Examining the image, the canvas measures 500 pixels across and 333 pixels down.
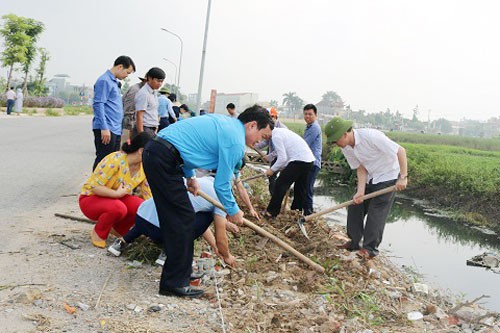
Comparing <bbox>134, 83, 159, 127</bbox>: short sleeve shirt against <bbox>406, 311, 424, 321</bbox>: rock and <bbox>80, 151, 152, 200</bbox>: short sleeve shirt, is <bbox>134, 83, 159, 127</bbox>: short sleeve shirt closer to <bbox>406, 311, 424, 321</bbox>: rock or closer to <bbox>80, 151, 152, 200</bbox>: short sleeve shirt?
<bbox>80, 151, 152, 200</bbox>: short sleeve shirt

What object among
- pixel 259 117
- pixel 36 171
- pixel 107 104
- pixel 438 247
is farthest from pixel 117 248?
pixel 438 247

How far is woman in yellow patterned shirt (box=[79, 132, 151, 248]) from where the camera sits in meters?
4.30

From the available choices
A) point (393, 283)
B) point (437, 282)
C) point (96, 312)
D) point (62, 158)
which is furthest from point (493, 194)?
point (96, 312)

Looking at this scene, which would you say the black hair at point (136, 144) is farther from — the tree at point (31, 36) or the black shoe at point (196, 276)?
the tree at point (31, 36)

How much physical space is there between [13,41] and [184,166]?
3397 cm

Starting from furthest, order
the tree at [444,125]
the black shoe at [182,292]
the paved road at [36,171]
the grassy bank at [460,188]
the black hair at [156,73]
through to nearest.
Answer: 1. the tree at [444,125]
2. the grassy bank at [460,188]
3. the black hair at [156,73]
4. the paved road at [36,171]
5. the black shoe at [182,292]

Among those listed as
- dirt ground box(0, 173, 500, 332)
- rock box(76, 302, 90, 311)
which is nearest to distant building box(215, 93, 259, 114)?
dirt ground box(0, 173, 500, 332)

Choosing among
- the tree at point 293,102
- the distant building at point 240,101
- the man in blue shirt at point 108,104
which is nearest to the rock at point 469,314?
the man in blue shirt at point 108,104

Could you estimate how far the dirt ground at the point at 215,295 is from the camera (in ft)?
10.4

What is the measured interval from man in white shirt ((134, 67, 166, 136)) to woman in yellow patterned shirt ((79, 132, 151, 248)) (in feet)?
6.62

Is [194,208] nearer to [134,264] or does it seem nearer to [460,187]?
[134,264]

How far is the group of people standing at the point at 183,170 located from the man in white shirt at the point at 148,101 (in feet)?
0.04

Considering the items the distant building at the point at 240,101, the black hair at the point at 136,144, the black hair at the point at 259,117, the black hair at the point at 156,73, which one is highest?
the distant building at the point at 240,101

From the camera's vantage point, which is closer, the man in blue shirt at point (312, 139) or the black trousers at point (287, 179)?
the black trousers at point (287, 179)
